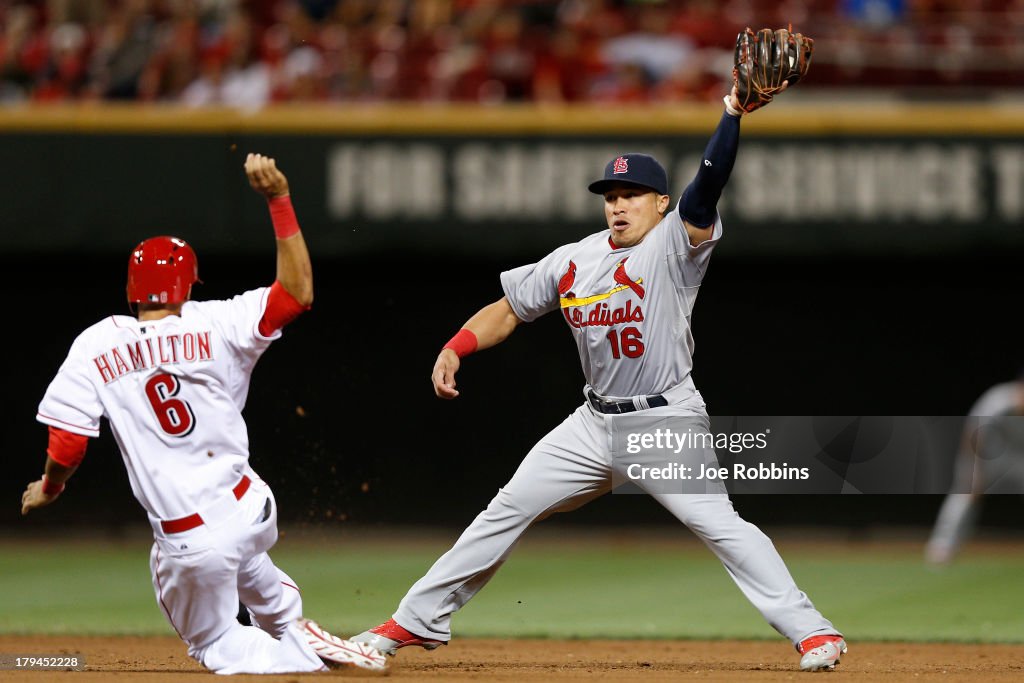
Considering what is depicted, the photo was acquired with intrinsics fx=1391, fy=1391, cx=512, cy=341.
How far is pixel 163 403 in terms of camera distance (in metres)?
4.58

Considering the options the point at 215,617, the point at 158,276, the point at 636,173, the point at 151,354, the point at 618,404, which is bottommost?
the point at 215,617

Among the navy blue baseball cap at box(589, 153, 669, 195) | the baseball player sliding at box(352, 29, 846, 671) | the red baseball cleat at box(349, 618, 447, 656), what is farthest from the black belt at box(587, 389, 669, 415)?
the red baseball cleat at box(349, 618, 447, 656)

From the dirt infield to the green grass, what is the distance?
1.48ft

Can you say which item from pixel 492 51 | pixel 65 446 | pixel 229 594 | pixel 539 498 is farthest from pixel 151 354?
pixel 492 51

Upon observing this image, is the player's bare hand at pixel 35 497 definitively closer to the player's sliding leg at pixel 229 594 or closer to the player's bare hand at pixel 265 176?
the player's sliding leg at pixel 229 594

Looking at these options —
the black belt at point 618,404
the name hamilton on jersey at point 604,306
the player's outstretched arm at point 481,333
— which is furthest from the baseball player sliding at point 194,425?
the black belt at point 618,404

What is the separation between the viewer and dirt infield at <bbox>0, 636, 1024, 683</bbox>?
5.04 m

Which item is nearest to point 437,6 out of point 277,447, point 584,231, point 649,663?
point 584,231

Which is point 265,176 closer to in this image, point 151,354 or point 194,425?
point 151,354

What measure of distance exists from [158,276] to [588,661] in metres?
2.55

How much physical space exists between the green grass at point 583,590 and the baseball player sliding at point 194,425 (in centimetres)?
234

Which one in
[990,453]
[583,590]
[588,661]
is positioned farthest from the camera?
[990,453]

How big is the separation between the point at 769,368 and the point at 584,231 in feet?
7.02

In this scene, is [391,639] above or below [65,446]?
below
